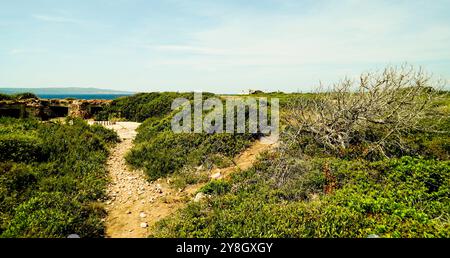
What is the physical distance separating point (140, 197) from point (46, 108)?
22.6 m

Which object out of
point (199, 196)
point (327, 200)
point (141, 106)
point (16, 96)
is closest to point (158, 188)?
point (199, 196)

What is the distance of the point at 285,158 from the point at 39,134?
12.3m

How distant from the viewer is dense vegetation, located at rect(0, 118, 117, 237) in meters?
6.86

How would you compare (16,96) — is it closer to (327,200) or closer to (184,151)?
(184,151)

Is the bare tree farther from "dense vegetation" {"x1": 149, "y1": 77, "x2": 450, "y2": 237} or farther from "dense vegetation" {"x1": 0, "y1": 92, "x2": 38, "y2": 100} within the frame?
"dense vegetation" {"x1": 0, "y1": 92, "x2": 38, "y2": 100}

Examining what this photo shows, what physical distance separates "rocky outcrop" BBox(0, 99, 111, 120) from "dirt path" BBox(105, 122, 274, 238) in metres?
15.1

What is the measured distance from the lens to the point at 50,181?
9383 mm

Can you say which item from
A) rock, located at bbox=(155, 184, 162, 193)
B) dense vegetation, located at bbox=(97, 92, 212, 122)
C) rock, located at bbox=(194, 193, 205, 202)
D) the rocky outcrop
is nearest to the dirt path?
rock, located at bbox=(155, 184, 162, 193)

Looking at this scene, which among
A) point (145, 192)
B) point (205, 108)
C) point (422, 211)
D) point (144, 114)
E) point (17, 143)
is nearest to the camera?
point (422, 211)

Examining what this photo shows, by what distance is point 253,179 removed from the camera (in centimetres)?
929

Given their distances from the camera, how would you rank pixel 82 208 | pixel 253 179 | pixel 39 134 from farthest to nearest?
1. pixel 39 134
2. pixel 253 179
3. pixel 82 208
